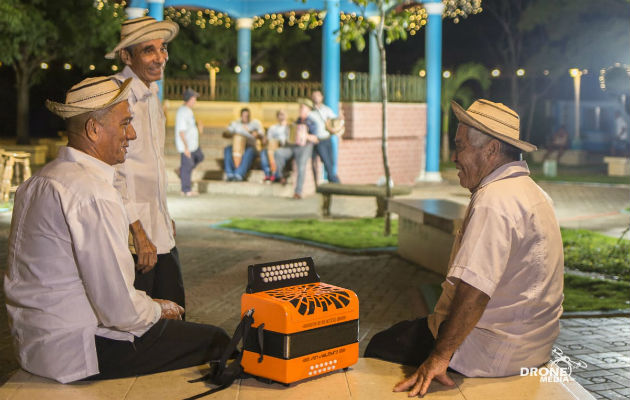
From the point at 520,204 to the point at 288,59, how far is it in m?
36.4

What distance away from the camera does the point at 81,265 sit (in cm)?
417

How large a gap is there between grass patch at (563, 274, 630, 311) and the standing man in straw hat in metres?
4.10

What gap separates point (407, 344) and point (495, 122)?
48.5 inches

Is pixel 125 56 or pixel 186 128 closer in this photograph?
pixel 125 56

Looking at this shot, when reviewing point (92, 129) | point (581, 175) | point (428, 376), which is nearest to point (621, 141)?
point (581, 175)

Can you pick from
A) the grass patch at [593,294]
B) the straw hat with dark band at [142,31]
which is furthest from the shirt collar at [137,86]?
the grass patch at [593,294]

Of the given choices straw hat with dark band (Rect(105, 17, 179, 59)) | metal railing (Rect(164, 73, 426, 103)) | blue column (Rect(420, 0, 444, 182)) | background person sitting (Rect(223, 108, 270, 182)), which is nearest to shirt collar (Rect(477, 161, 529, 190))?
straw hat with dark band (Rect(105, 17, 179, 59))

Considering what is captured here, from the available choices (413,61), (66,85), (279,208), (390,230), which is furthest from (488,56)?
(390,230)

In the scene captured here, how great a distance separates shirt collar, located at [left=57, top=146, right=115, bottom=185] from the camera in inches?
172

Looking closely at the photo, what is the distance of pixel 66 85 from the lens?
3916 cm

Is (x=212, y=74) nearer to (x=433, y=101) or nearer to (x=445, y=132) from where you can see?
(x=445, y=132)

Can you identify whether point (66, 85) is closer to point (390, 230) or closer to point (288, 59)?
point (288, 59)

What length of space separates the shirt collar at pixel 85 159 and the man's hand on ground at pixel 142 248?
1087mm

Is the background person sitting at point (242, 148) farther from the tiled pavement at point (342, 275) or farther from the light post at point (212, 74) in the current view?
the light post at point (212, 74)
